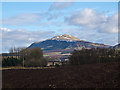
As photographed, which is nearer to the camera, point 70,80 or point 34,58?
point 70,80

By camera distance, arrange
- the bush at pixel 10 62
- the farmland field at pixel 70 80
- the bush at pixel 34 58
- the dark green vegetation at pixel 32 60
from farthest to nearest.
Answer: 1. the bush at pixel 10 62
2. the dark green vegetation at pixel 32 60
3. the bush at pixel 34 58
4. the farmland field at pixel 70 80

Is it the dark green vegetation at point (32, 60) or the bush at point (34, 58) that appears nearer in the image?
the bush at point (34, 58)

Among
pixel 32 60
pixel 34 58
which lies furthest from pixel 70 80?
pixel 34 58

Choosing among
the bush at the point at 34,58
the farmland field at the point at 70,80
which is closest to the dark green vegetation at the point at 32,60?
the bush at the point at 34,58

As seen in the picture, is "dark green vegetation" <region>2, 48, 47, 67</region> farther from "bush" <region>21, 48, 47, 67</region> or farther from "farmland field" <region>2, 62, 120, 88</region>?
"farmland field" <region>2, 62, 120, 88</region>

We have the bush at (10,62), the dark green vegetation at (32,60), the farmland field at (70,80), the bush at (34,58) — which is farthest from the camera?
the bush at (10,62)

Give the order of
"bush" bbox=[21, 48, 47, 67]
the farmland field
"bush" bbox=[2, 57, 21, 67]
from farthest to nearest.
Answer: "bush" bbox=[2, 57, 21, 67]
"bush" bbox=[21, 48, 47, 67]
the farmland field

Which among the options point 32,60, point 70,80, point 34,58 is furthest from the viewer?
point 34,58

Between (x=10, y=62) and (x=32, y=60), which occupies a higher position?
(x=32, y=60)

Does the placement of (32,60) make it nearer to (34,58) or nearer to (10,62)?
(34,58)

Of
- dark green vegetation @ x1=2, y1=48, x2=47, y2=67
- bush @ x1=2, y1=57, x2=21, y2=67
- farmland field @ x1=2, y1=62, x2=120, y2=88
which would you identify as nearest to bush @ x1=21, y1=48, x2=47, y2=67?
dark green vegetation @ x1=2, y1=48, x2=47, y2=67

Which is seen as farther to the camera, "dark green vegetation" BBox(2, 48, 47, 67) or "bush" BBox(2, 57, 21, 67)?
"bush" BBox(2, 57, 21, 67)

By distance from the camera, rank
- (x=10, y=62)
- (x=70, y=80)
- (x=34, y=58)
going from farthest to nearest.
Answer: (x=10, y=62) < (x=34, y=58) < (x=70, y=80)

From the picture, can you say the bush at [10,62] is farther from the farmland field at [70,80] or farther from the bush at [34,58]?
the farmland field at [70,80]
